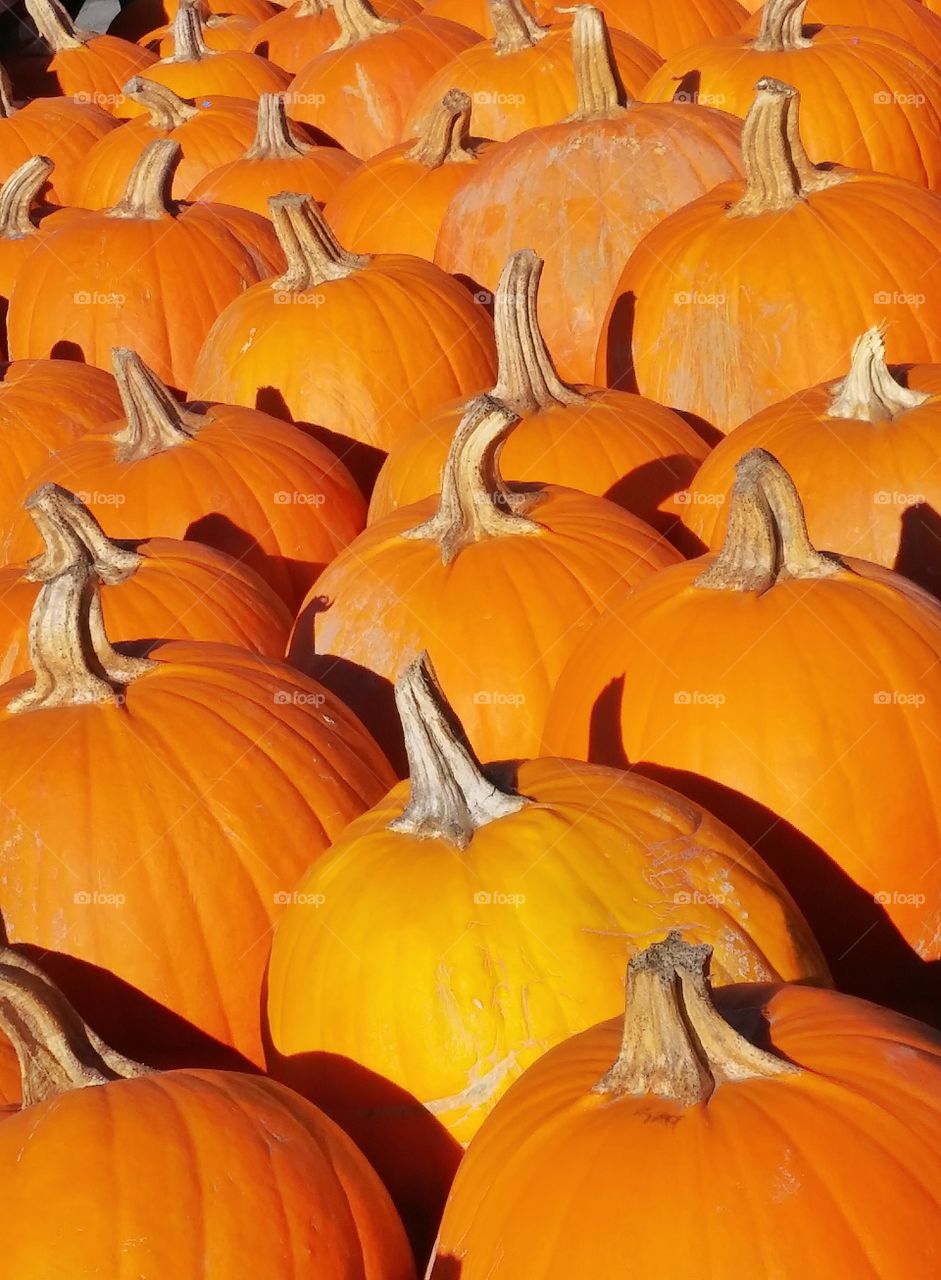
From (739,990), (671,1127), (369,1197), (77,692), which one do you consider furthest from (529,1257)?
(77,692)

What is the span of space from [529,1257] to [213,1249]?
1.09 ft

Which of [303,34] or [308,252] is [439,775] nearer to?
[308,252]

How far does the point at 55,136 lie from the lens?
6.95 metres

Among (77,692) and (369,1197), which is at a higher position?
(77,692)

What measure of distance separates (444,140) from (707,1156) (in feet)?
13.6

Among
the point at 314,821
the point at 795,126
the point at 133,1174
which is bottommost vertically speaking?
the point at 314,821

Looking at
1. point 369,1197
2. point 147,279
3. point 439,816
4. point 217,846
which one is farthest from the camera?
point 147,279

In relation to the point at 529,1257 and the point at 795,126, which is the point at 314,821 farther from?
the point at 795,126

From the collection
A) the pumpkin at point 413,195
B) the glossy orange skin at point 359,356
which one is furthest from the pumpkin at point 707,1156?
the pumpkin at point 413,195

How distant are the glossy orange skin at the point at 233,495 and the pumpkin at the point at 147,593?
0.35m

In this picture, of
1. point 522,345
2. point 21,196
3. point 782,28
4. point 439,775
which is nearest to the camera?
point 439,775

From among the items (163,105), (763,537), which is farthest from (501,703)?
(163,105)

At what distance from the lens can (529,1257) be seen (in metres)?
1.56

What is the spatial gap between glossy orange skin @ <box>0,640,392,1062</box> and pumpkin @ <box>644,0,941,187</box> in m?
2.84
